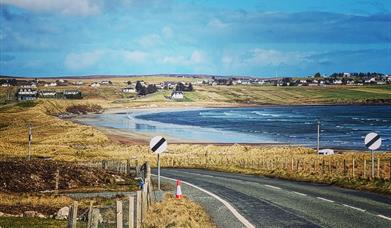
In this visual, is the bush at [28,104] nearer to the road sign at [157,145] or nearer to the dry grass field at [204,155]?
the dry grass field at [204,155]

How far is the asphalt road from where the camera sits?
50.1 feet

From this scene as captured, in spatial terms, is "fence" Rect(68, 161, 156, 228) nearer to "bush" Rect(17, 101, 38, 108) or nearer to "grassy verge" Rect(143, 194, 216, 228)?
"grassy verge" Rect(143, 194, 216, 228)

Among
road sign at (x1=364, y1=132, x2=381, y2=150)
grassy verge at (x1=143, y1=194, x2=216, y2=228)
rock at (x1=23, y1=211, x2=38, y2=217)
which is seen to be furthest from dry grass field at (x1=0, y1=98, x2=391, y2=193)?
rock at (x1=23, y1=211, x2=38, y2=217)

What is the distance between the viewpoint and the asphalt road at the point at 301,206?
1526cm

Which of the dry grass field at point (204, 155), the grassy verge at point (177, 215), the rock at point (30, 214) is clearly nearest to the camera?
the grassy verge at point (177, 215)

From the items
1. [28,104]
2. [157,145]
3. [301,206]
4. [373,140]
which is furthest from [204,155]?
[28,104]

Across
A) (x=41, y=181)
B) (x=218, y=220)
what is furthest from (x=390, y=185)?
(x=41, y=181)

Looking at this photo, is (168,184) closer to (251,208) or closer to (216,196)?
(216,196)

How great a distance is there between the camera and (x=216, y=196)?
77.2 ft

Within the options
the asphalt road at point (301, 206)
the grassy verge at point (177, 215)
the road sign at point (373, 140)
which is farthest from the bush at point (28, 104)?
the grassy verge at point (177, 215)

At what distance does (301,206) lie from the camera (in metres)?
18.9

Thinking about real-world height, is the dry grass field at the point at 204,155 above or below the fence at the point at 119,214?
below

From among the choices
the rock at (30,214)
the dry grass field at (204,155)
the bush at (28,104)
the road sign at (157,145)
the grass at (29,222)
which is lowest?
the dry grass field at (204,155)

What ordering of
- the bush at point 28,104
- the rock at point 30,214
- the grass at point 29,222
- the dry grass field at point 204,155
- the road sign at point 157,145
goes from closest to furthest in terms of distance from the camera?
the grass at point 29,222, the rock at point 30,214, the road sign at point 157,145, the dry grass field at point 204,155, the bush at point 28,104
